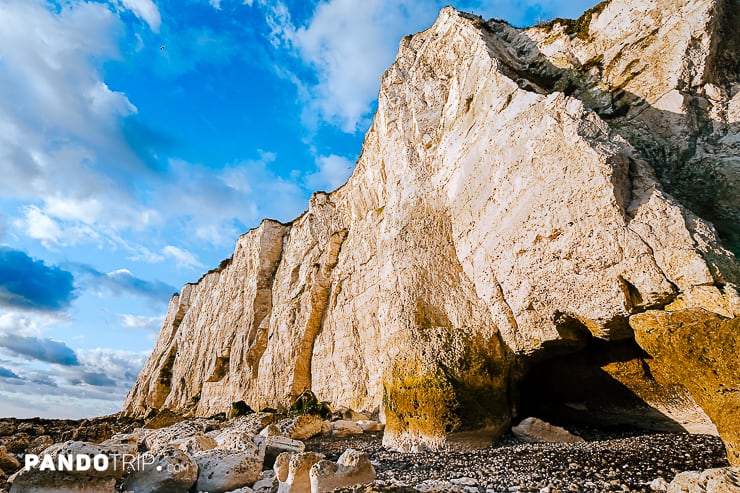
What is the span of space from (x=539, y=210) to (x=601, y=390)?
4956 mm

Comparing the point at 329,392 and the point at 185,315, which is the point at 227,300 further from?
the point at 329,392

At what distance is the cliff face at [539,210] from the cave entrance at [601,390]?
0.06 metres

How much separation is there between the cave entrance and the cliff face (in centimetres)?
6

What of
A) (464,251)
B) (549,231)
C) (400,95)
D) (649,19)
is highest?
(400,95)

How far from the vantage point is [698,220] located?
24.6 ft

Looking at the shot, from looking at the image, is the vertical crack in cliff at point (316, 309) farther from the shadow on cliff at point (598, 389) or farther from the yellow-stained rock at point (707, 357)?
the yellow-stained rock at point (707, 357)

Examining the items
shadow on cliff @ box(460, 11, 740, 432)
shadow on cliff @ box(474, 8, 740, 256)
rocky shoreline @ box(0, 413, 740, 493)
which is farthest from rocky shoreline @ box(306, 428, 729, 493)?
shadow on cliff @ box(474, 8, 740, 256)

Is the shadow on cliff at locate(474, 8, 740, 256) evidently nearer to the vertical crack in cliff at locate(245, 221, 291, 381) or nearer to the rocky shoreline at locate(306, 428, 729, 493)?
the rocky shoreline at locate(306, 428, 729, 493)

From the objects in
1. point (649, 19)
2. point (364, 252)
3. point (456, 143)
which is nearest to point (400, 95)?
point (456, 143)

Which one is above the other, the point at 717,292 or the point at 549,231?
the point at 549,231

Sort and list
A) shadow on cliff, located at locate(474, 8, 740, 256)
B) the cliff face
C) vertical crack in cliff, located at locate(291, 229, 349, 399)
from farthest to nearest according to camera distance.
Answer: vertical crack in cliff, located at locate(291, 229, 349, 399), shadow on cliff, located at locate(474, 8, 740, 256), the cliff face

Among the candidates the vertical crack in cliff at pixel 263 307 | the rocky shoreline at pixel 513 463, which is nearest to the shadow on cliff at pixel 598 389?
the rocky shoreline at pixel 513 463

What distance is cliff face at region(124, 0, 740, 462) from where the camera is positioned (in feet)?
26.6

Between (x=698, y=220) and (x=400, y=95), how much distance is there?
12632mm
